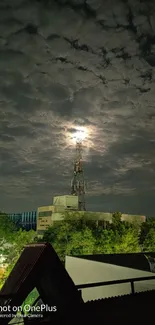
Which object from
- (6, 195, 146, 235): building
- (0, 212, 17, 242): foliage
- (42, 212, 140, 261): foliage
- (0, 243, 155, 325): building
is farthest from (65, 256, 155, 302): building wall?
(6, 195, 146, 235): building

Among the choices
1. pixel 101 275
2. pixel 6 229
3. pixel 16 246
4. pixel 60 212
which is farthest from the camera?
pixel 60 212

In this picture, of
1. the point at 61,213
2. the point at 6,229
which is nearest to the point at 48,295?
the point at 6,229

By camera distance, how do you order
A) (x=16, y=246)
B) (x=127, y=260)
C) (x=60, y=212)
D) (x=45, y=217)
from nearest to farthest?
(x=127, y=260) → (x=16, y=246) → (x=60, y=212) → (x=45, y=217)

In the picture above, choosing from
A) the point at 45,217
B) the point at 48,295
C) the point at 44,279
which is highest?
the point at 45,217

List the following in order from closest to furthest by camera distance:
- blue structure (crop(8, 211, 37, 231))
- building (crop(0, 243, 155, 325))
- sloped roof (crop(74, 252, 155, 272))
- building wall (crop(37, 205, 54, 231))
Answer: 1. building (crop(0, 243, 155, 325))
2. sloped roof (crop(74, 252, 155, 272))
3. building wall (crop(37, 205, 54, 231))
4. blue structure (crop(8, 211, 37, 231))

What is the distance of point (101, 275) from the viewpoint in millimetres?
14234

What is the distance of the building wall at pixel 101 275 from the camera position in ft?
40.3

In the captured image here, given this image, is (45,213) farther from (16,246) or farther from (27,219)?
(27,219)

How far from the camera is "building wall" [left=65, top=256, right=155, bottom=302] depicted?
12.3 meters

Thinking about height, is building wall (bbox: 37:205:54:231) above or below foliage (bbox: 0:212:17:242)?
above

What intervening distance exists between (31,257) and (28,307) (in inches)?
24.6

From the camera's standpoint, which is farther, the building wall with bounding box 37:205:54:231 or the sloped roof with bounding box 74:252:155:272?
the building wall with bounding box 37:205:54:231

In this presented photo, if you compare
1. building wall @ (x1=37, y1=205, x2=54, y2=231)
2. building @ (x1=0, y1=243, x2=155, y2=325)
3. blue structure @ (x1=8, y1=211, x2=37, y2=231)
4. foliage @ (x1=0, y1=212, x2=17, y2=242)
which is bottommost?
building @ (x1=0, y1=243, x2=155, y2=325)

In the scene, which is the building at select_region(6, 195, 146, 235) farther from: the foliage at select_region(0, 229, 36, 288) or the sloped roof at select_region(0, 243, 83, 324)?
the sloped roof at select_region(0, 243, 83, 324)
